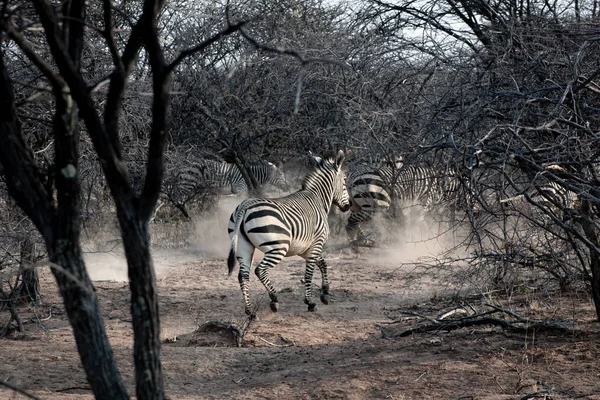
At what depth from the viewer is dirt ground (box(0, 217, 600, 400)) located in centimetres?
563

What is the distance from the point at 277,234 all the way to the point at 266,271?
19.5 inches

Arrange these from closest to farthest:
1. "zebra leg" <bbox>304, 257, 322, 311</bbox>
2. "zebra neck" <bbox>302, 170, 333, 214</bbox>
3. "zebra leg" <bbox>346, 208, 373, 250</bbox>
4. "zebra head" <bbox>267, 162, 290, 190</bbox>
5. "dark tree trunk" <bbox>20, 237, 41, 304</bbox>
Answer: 1. "dark tree trunk" <bbox>20, 237, 41, 304</bbox>
2. "zebra leg" <bbox>304, 257, 322, 311</bbox>
3. "zebra neck" <bbox>302, 170, 333, 214</bbox>
4. "zebra leg" <bbox>346, 208, 373, 250</bbox>
5. "zebra head" <bbox>267, 162, 290, 190</bbox>

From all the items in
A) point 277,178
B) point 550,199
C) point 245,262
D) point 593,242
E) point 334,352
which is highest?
point 277,178

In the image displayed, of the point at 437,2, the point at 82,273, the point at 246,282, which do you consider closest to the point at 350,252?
the point at 246,282

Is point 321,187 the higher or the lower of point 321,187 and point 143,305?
the higher

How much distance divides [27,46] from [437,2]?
698 cm

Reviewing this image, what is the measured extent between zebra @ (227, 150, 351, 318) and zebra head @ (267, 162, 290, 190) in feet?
17.4

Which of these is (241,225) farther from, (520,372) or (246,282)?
(520,372)

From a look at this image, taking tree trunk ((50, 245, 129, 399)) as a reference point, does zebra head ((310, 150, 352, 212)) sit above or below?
above

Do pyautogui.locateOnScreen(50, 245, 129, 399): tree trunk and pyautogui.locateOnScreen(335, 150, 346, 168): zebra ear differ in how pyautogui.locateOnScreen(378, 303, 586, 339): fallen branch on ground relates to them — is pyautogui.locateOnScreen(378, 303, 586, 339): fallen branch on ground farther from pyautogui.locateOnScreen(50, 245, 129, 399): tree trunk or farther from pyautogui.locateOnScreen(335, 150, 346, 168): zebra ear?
pyautogui.locateOnScreen(335, 150, 346, 168): zebra ear

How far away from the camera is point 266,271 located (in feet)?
32.5

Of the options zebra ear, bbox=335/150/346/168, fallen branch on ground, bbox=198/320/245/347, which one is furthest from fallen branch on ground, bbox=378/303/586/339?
zebra ear, bbox=335/150/346/168

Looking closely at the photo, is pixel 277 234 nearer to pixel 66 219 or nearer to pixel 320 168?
pixel 320 168

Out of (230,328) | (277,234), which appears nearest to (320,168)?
(277,234)
